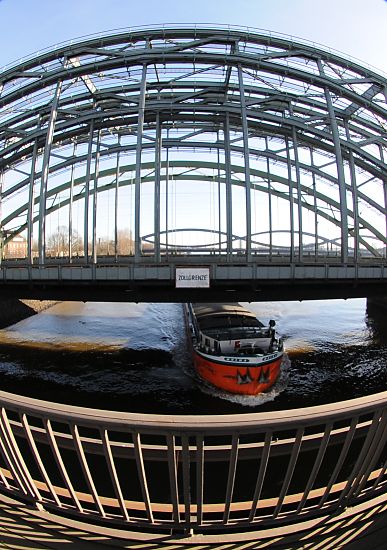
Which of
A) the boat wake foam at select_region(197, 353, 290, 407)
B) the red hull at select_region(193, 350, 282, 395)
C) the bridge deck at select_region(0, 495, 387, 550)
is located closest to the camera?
the bridge deck at select_region(0, 495, 387, 550)

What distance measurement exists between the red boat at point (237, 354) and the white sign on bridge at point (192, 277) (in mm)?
3529

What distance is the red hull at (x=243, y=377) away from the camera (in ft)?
45.6

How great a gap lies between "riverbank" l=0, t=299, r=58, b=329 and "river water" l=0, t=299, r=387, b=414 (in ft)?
2.77

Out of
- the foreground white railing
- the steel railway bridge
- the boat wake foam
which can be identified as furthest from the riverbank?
the foreground white railing

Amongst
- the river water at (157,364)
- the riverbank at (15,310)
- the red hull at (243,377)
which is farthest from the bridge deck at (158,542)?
the riverbank at (15,310)

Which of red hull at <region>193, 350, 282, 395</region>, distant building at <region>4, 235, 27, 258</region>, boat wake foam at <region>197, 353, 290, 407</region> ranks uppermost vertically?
distant building at <region>4, 235, 27, 258</region>

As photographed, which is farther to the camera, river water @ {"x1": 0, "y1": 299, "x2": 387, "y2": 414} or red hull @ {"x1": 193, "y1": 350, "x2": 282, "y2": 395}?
red hull @ {"x1": 193, "y1": 350, "x2": 282, "y2": 395}

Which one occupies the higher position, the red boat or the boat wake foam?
the red boat

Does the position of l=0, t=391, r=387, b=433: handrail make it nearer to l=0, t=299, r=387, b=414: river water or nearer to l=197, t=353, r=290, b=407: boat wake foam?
l=0, t=299, r=387, b=414: river water

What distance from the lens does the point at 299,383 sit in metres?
15.6

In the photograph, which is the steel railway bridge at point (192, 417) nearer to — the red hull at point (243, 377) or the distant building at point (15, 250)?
the red hull at point (243, 377)

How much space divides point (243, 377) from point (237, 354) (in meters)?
1.13

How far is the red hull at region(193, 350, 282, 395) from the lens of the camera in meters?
13.9

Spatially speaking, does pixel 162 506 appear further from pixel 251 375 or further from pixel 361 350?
pixel 361 350
